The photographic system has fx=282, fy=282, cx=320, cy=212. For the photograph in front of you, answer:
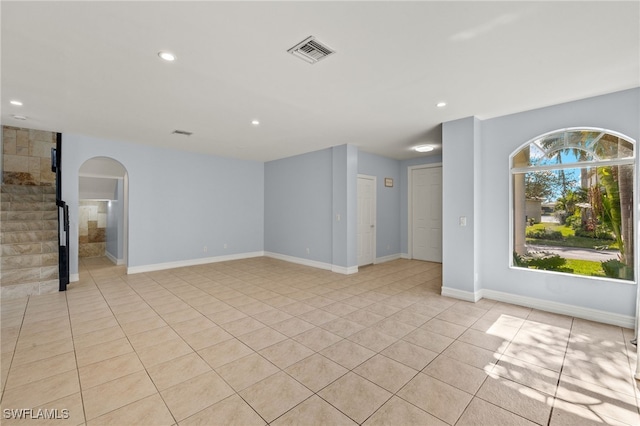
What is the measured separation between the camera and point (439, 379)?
2238 millimetres

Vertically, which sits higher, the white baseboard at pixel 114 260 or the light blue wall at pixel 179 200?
the light blue wall at pixel 179 200

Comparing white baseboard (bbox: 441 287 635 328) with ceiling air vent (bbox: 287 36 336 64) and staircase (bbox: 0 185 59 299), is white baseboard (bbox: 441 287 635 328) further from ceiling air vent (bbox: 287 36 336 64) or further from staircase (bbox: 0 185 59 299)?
staircase (bbox: 0 185 59 299)

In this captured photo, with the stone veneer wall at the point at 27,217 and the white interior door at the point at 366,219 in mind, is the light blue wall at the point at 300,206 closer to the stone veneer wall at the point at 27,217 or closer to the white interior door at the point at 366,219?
the white interior door at the point at 366,219

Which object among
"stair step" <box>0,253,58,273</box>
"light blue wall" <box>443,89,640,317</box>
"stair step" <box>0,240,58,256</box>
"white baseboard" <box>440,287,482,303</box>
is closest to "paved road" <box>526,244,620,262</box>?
"light blue wall" <box>443,89,640,317</box>

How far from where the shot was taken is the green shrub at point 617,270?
3201mm

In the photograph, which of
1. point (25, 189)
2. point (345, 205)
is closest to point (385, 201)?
point (345, 205)

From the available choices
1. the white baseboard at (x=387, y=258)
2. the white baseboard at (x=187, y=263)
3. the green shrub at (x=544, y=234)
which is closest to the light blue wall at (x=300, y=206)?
the white baseboard at (x=187, y=263)

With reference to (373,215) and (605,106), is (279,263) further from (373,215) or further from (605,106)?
(605,106)

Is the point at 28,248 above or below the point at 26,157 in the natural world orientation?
below

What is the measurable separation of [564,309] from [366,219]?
12.7 feet

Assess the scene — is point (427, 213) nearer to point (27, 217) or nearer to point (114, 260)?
point (114, 260)

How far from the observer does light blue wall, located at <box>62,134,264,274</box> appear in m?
5.35

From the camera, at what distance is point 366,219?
670 centimetres

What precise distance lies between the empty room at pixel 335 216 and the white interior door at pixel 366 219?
282 millimetres
